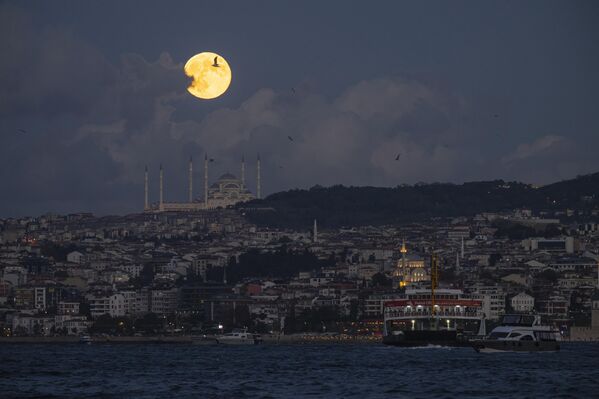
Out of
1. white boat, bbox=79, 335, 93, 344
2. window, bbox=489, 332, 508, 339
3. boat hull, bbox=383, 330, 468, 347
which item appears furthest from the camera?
white boat, bbox=79, 335, 93, 344

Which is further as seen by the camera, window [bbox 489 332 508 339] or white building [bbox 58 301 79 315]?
white building [bbox 58 301 79 315]

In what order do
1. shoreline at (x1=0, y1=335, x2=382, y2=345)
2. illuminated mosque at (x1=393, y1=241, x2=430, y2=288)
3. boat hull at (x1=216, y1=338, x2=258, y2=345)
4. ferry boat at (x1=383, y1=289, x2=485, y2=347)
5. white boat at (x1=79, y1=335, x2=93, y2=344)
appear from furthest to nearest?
illuminated mosque at (x1=393, y1=241, x2=430, y2=288)
white boat at (x1=79, y1=335, x2=93, y2=344)
shoreline at (x1=0, y1=335, x2=382, y2=345)
boat hull at (x1=216, y1=338, x2=258, y2=345)
ferry boat at (x1=383, y1=289, x2=485, y2=347)

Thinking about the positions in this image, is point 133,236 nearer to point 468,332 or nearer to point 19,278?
point 19,278

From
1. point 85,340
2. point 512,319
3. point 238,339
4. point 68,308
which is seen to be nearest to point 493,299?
point 238,339

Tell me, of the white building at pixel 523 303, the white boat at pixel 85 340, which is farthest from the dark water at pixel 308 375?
the white building at pixel 523 303

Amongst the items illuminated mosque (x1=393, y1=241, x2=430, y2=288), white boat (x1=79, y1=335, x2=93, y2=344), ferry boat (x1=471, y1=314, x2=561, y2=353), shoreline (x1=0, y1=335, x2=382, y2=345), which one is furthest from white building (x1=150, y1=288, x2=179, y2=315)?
ferry boat (x1=471, y1=314, x2=561, y2=353)

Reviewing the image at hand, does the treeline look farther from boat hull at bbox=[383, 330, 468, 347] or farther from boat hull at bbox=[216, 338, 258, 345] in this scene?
boat hull at bbox=[383, 330, 468, 347]

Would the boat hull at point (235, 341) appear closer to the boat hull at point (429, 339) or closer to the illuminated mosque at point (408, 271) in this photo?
the boat hull at point (429, 339)
